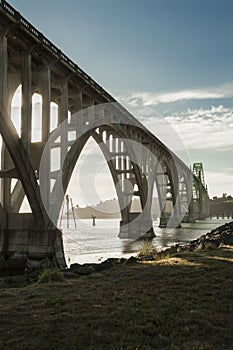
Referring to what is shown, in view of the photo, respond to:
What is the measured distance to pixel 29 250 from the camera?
23859mm

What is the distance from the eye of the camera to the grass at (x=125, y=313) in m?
5.86

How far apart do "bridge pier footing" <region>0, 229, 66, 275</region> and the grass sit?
11509 mm

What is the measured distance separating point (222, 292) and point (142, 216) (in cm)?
4907

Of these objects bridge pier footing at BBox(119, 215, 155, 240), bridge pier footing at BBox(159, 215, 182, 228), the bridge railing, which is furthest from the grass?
bridge pier footing at BBox(159, 215, 182, 228)

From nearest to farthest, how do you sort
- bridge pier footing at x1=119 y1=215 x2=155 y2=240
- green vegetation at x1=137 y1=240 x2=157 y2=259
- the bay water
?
green vegetation at x1=137 y1=240 x2=157 y2=259, the bay water, bridge pier footing at x1=119 y1=215 x2=155 y2=240

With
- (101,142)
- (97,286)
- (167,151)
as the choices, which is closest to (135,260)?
(97,286)

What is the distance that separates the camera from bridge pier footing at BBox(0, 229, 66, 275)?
75.7ft

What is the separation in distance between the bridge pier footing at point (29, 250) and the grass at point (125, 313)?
37.8 feet

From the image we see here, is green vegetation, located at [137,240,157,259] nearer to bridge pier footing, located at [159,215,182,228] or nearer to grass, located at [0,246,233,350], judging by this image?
grass, located at [0,246,233,350]

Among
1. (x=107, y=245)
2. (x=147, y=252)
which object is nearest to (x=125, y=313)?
(x=147, y=252)

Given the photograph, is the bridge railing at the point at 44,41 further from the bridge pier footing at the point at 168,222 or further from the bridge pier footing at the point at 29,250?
the bridge pier footing at the point at 168,222

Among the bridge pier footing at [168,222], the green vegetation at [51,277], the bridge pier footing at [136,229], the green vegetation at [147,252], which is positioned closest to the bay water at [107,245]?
the bridge pier footing at [136,229]

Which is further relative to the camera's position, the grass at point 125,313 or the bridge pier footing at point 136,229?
the bridge pier footing at point 136,229

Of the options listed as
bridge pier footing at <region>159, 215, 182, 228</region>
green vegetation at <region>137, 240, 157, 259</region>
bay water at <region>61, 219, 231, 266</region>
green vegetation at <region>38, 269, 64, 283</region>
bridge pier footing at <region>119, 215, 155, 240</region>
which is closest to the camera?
green vegetation at <region>38, 269, 64, 283</region>
